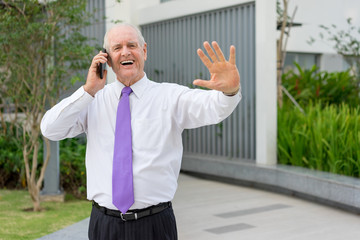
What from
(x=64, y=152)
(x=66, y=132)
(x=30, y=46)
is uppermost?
(x=30, y=46)

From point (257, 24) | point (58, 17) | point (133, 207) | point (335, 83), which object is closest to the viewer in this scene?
point (133, 207)

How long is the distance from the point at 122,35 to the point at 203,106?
467 millimetres

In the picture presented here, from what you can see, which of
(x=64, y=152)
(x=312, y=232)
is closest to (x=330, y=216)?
(x=312, y=232)

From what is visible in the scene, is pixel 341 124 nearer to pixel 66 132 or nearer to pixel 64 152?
pixel 64 152

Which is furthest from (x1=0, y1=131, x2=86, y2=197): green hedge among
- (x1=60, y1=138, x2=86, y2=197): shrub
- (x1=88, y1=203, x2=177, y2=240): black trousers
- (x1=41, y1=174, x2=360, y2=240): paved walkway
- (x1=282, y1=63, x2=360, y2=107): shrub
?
(x1=282, y1=63, x2=360, y2=107): shrub

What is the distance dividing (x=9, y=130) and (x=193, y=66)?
10.5ft

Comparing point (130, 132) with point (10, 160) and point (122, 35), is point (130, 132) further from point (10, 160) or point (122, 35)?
point (10, 160)

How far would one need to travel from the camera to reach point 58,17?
18.9 feet

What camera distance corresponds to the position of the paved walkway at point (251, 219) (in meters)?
5.11

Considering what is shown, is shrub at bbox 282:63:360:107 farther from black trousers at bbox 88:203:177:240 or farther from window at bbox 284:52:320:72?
black trousers at bbox 88:203:177:240

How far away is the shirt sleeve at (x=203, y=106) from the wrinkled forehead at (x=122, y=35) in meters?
0.33

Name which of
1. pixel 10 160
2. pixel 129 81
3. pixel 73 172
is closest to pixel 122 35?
pixel 129 81

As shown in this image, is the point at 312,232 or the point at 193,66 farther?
the point at 193,66

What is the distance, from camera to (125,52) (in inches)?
90.9
